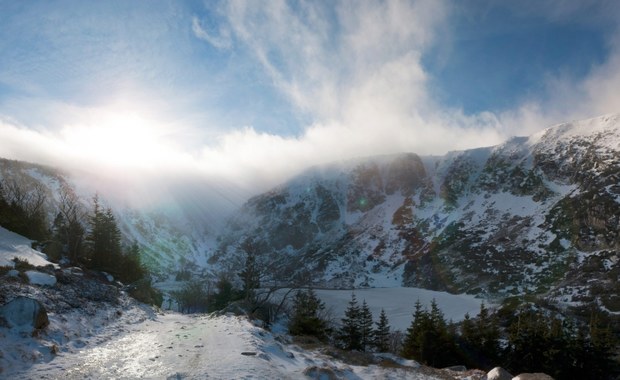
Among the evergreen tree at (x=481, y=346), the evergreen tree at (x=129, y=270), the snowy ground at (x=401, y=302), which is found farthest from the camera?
the snowy ground at (x=401, y=302)

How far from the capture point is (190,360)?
14641mm

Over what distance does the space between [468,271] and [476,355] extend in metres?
118

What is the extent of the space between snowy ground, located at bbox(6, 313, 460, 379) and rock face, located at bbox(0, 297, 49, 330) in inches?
71.4

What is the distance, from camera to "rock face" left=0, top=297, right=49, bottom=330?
14219mm

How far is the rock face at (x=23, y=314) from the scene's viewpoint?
14219 mm

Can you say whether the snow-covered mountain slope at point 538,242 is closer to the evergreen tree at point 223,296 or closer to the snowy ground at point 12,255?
the evergreen tree at point 223,296

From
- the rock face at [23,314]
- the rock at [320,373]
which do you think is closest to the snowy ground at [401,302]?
the rock at [320,373]

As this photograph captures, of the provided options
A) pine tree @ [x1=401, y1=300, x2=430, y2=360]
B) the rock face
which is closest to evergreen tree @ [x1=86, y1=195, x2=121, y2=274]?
the rock face

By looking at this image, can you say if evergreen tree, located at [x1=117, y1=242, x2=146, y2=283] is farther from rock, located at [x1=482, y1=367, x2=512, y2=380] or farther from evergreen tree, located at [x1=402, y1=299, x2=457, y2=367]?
rock, located at [x1=482, y1=367, x2=512, y2=380]

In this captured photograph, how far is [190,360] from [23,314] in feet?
22.5

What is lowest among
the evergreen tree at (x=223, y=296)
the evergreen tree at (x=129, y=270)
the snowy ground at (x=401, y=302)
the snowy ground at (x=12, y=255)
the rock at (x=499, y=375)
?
the snowy ground at (x=401, y=302)

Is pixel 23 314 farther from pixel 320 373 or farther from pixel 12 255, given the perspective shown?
pixel 12 255

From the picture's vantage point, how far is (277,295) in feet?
371

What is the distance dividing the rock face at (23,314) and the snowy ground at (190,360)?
181 centimetres
